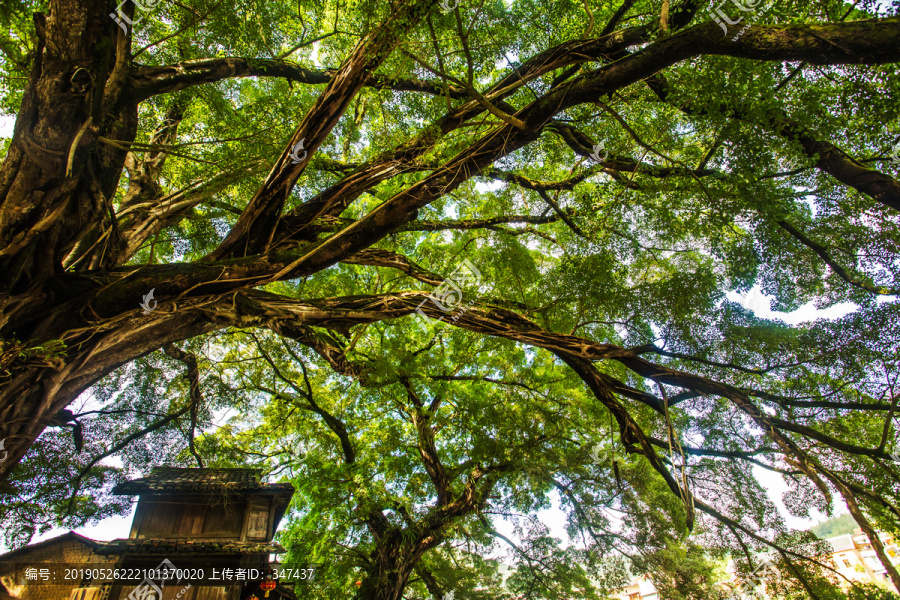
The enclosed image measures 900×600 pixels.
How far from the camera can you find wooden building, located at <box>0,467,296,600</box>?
5973 millimetres

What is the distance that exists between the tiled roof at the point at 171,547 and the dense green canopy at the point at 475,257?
44.9 inches

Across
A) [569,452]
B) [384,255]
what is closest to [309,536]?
[569,452]

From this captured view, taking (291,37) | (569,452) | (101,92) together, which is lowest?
(569,452)

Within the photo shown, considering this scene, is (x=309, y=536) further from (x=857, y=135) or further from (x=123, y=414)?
(x=857, y=135)

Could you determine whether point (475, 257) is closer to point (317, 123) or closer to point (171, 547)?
point (317, 123)

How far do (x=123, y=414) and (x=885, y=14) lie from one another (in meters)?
7.78

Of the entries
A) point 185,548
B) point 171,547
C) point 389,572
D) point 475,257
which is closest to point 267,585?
point 185,548

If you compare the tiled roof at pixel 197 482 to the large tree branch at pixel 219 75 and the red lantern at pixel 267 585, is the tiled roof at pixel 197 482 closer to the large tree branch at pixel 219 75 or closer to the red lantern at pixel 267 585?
the red lantern at pixel 267 585

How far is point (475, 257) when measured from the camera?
601cm

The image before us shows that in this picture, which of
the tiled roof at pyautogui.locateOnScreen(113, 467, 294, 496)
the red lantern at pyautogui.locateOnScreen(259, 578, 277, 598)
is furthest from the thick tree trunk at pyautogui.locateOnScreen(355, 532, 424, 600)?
the tiled roof at pyautogui.locateOnScreen(113, 467, 294, 496)

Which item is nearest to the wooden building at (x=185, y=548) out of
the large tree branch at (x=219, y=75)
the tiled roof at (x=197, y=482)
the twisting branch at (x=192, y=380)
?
the tiled roof at (x=197, y=482)

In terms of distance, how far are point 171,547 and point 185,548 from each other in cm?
19

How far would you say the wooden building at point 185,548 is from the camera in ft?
19.6

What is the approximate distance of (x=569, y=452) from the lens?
5.82 metres
